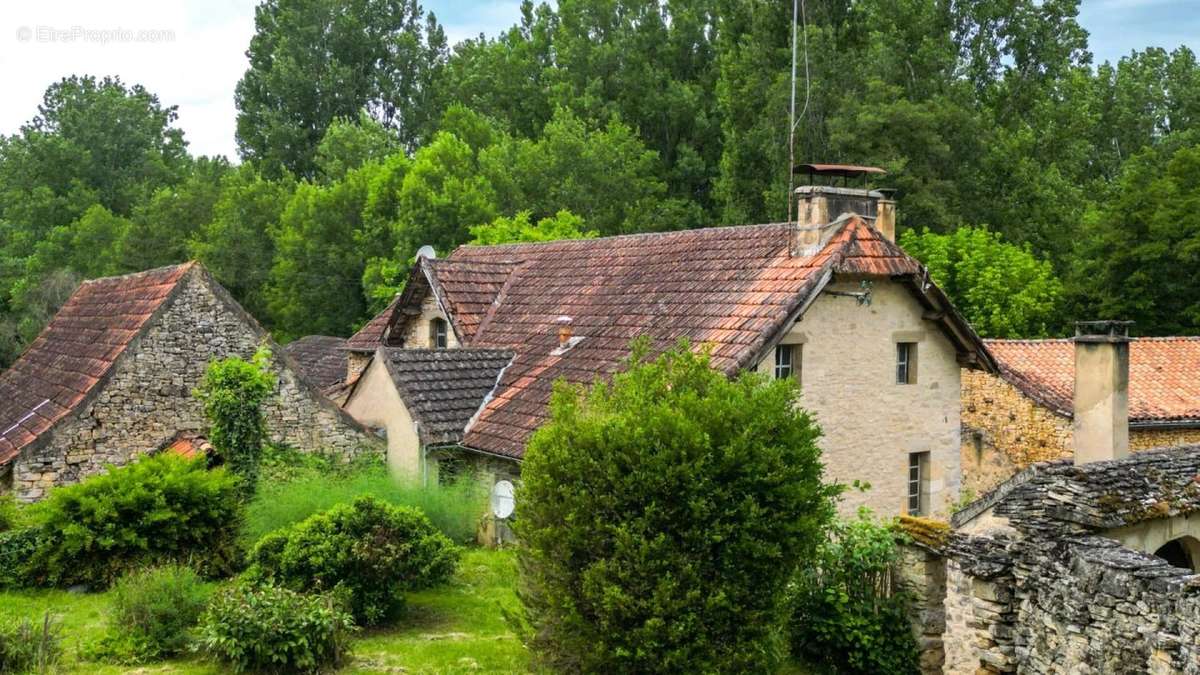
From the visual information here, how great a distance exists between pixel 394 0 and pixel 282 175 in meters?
13.0

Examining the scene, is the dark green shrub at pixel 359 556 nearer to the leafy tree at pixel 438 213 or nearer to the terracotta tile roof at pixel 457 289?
the terracotta tile roof at pixel 457 289

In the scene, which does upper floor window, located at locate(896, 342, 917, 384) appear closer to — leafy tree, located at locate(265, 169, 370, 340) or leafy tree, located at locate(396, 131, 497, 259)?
leafy tree, located at locate(396, 131, 497, 259)

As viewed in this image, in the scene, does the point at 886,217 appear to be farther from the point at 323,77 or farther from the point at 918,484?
the point at 323,77

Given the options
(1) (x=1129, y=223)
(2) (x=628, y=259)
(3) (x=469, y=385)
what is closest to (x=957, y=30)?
(1) (x=1129, y=223)

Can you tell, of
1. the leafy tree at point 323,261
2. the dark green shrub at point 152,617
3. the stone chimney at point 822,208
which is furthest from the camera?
the leafy tree at point 323,261

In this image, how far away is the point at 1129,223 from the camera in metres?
34.7

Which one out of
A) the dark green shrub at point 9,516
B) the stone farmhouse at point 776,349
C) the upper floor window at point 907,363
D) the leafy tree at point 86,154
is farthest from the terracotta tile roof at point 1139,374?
the leafy tree at point 86,154

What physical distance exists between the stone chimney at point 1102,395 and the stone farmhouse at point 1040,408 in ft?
27.4

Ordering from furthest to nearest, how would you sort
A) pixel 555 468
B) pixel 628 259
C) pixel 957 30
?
pixel 957 30 < pixel 628 259 < pixel 555 468

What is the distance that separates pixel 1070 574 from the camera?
9281mm

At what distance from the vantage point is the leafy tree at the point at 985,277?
104ft

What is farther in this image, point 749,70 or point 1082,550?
point 749,70

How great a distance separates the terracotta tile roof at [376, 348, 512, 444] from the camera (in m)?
18.3

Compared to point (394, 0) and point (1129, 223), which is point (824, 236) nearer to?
point (1129, 223)
